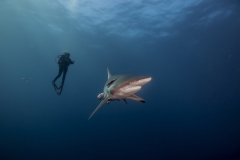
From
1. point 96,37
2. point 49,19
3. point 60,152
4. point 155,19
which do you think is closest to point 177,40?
point 155,19

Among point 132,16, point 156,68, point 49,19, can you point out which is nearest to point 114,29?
point 132,16

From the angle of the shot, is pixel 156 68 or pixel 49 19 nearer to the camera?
pixel 49 19

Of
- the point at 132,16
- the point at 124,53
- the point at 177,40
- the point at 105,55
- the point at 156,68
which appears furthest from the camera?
the point at 156,68

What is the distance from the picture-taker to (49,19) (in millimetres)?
32719

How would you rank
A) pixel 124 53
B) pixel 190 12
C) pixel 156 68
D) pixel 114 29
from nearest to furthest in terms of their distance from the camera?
1. pixel 190 12
2. pixel 114 29
3. pixel 124 53
4. pixel 156 68

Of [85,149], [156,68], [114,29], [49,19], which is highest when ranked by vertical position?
[49,19]

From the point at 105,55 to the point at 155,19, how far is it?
2569 cm

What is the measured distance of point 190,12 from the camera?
24.4 metres

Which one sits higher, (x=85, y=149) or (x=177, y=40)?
(x=177, y=40)

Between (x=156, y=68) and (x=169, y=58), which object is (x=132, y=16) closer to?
(x=169, y=58)

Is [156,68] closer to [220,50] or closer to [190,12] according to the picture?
[220,50]

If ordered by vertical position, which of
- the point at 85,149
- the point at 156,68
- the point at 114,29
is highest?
the point at 114,29

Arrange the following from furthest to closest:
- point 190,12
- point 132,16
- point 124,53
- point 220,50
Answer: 1. point 124,53
2. point 220,50
3. point 132,16
4. point 190,12

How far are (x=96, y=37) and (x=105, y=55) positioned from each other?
13038 millimetres
